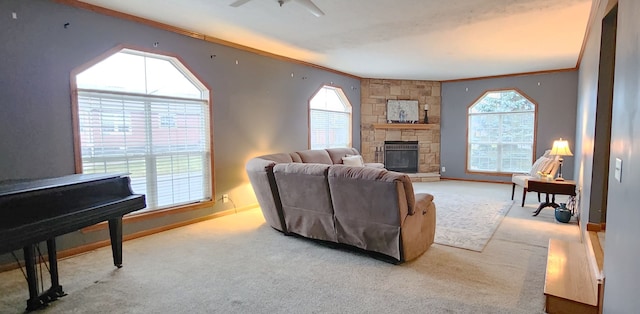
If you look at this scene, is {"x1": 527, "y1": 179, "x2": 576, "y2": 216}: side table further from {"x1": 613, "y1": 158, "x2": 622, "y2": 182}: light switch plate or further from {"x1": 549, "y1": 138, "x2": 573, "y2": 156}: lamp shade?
{"x1": 613, "y1": 158, "x2": 622, "y2": 182}: light switch plate

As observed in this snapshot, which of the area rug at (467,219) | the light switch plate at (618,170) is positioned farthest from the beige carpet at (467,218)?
the light switch plate at (618,170)

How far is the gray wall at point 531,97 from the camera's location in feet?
23.0

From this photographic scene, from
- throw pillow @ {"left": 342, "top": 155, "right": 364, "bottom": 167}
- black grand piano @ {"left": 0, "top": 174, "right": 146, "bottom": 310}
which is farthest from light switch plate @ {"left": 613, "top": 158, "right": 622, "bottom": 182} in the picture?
throw pillow @ {"left": 342, "top": 155, "right": 364, "bottom": 167}

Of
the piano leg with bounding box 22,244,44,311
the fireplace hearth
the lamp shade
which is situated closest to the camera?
the piano leg with bounding box 22,244,44,311

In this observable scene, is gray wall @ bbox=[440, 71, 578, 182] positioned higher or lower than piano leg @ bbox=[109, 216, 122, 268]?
higher

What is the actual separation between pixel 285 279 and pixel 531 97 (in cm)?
700

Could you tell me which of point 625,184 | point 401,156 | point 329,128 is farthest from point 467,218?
point 401,156

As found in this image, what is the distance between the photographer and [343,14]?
3.73 meters

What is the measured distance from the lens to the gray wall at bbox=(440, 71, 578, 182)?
700 centimetres

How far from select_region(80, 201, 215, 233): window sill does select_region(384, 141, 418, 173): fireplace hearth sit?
→ 4.78m

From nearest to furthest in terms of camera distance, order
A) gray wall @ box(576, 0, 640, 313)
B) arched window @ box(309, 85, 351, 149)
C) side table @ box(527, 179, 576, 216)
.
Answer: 1. gray wall @ box(576, 0, 640, 313)
2. side table @ box(527, 179, 576, 216)
3. arched window @ box(309, 85, 351, 149)

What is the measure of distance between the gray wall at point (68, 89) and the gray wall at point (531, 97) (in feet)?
15.5

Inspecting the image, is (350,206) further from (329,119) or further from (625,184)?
(329,119)

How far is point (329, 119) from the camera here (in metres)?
7.15
